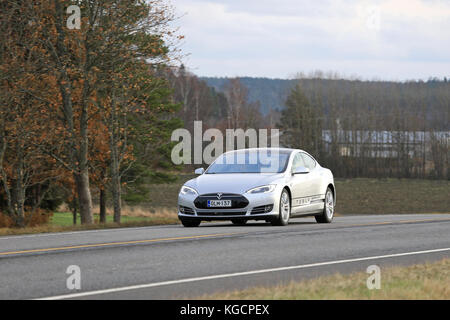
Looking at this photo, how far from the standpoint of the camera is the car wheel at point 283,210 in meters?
17.4

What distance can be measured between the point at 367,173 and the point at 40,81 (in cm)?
9745

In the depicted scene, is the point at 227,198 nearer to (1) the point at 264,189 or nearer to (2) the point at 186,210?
(1) the point at 264,189

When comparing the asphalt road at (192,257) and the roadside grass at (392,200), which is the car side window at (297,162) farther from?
the roadside grass at (392,200)

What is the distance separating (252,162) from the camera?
18.4m

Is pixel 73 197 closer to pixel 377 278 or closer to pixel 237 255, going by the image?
pixel 237 255

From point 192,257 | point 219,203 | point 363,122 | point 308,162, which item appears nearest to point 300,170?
point 308,162

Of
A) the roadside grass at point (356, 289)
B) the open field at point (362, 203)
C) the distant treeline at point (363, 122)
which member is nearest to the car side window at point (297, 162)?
the roadside grass at point (356, 289)

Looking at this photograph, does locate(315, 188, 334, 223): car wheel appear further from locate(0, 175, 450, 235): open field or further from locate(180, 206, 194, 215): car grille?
locate(0, 175, 450, 235): open field

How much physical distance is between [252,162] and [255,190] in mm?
1439

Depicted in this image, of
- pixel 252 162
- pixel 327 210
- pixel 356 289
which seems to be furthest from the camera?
pixel 327 210

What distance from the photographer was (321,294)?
7.95 m

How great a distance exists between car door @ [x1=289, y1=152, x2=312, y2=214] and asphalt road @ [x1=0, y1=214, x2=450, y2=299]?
1217 mm

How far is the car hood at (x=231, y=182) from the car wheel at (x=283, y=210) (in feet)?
1.30

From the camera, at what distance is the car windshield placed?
18.2m
